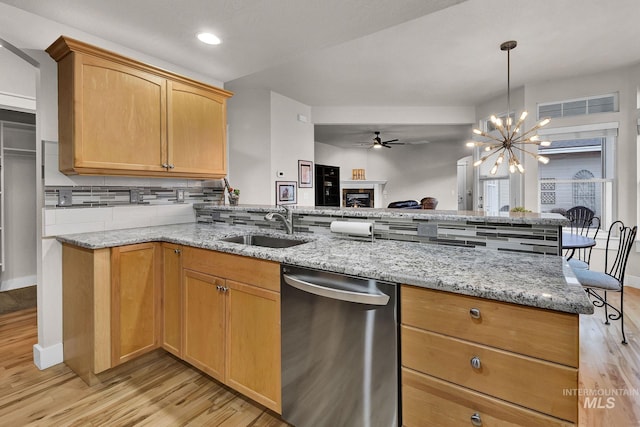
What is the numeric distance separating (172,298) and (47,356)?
100 centimetres

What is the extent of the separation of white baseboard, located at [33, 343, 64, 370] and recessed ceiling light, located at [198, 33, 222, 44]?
240 centimetres

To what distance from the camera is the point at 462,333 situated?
1.08m

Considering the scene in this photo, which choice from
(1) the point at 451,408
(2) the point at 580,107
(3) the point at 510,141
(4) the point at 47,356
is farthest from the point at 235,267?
(2) the point at 580,107

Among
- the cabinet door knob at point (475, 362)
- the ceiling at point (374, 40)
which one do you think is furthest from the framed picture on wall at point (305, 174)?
the cabinet door knob at point (475, 362)

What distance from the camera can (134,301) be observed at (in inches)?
80.6

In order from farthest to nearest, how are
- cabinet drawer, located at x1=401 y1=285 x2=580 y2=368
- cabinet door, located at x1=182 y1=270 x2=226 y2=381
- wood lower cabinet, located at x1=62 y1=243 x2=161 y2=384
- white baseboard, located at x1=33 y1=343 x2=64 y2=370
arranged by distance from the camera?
white baseboard, located at x1=33 y1=343 x2=64 y2=370 → wood lower cabinet, located at x1=62 y1=243 x2=161 y2=384 → cabinet door, located at x1=182 y1=270 x2=226 y2=381 → cabinet drawer, located at x1=401 y1=285 x2=580 y2=368

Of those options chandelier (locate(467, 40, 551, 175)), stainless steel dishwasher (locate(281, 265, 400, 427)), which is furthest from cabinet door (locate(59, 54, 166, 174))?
chandelier (locate(467, 40, 551, 175))

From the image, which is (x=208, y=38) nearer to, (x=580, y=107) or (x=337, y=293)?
(x=337, y=293)

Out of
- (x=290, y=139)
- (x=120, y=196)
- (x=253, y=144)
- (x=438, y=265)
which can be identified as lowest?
(x=438, y=265)

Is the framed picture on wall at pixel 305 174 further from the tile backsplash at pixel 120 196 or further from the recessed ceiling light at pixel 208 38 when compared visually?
the recessed ceiling light at pixel 208 38

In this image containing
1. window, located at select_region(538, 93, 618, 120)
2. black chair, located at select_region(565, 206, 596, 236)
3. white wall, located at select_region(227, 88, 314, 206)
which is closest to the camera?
window, located at select_region(538, 93, 618, 120)

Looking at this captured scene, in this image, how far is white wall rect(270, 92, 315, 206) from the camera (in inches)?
191

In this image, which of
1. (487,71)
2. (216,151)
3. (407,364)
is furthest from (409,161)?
(407,364)

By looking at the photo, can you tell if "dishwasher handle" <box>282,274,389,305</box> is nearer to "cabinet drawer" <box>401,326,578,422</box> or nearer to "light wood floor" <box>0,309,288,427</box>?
"cabinet drawer" <box>401,326,578,422</box>
